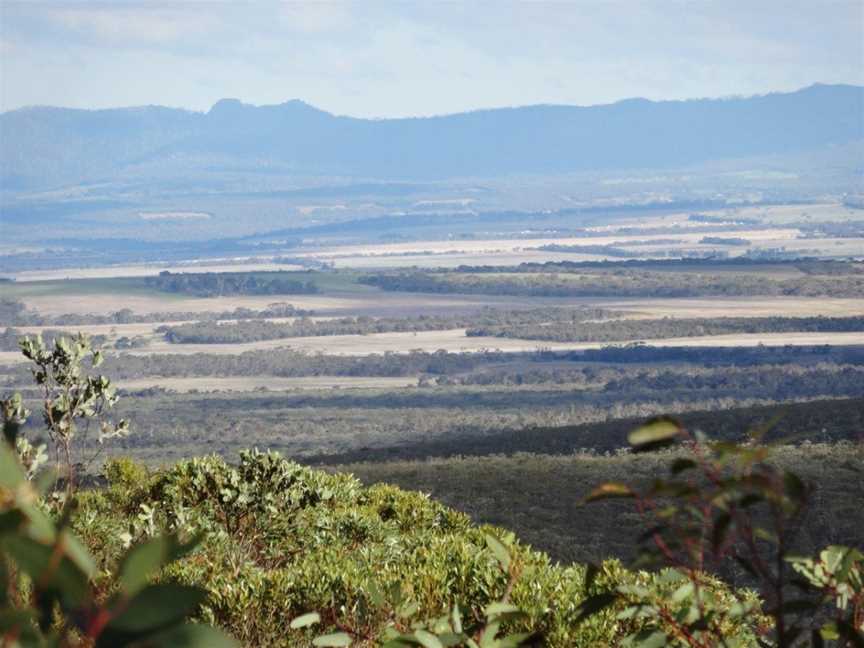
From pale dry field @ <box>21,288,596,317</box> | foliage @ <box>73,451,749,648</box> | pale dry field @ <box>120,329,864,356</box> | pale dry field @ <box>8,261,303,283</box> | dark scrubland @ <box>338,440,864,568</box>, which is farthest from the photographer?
pale dry field @ <box>8,261,303,283</box>

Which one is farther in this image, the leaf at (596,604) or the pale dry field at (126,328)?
the pale dry field at (126,328)

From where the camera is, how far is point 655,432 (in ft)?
6.27

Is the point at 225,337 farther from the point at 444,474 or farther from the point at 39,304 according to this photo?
the point at 444,474

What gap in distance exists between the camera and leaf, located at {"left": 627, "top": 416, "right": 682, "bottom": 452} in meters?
1.91

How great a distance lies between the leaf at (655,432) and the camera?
1911 mm

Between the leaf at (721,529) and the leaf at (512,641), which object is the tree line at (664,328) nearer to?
the leaf at (512,641)

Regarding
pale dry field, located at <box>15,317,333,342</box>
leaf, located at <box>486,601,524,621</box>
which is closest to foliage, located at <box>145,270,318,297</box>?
pale dry field, located at <box>15,317,333,342</box>

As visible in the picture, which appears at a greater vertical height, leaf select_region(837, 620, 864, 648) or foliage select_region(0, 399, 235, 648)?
foliage select_region(0, 399, 235, 648)

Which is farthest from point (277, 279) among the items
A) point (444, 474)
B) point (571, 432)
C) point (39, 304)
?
point (444, 474)

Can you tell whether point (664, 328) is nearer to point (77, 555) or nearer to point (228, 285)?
point (228, 285)

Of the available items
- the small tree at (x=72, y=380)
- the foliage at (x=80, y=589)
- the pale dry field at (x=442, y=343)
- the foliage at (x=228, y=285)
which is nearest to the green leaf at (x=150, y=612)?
the foliage at (x=80, y=589)

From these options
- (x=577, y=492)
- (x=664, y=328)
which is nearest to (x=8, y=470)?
(x=577, y=492)

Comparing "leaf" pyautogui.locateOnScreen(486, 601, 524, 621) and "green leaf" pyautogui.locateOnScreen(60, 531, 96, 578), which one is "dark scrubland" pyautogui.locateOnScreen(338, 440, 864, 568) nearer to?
"leaf" pyautogui.locateOnScreen(486, 601, 524, 621)

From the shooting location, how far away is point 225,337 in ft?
341
